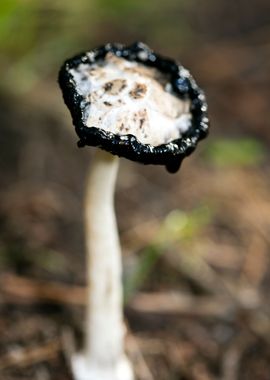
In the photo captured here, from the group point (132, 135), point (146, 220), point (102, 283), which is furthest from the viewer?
point (146, 220)

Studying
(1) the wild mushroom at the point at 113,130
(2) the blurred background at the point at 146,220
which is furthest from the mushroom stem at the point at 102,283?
(2) the blurred background at the point at 146,220

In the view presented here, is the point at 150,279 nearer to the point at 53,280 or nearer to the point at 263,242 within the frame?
the point at 53,280

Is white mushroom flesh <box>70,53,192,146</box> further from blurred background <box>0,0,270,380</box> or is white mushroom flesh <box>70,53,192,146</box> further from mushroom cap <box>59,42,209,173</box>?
blurred background <box>0,0,270,380</box>

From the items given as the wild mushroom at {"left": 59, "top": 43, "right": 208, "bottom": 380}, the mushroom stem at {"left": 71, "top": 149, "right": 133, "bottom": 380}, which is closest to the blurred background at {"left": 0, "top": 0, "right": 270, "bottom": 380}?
the mushroom stem at {"left": 71, "top": 149, "right": 133, "bottom": 380}

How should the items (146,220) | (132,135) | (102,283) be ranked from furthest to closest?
(146,220), (102,283), (132,135)

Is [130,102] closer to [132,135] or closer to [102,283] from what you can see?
[132,135]

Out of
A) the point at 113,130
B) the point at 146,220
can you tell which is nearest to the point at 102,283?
the point at 113,130
